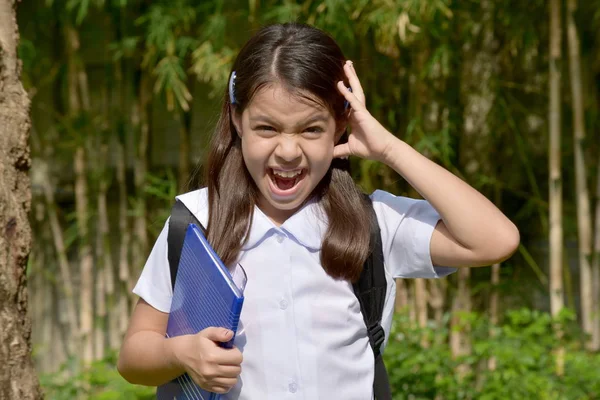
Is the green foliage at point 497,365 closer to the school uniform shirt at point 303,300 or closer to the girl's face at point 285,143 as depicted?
the school uniform shirt at point 303,300

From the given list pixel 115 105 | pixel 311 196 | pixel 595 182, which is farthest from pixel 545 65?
pixel 311 196

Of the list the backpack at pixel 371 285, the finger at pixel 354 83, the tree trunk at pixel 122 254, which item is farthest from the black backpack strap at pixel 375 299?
the tree trunk at pixel 122 254

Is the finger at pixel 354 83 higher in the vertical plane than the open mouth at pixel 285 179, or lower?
higher

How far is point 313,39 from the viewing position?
1354mm

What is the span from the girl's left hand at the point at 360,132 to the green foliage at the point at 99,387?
1949 mm

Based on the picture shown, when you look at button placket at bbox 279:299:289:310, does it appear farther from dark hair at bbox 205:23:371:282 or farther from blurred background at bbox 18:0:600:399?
blurred background at bbox 18:0:600:399

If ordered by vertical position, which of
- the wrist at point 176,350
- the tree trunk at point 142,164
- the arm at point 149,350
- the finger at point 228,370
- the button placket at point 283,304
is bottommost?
the tree trunk at point 142,164

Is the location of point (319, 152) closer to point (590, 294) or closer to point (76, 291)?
point (590, 294)

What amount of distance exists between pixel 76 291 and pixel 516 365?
262 cm

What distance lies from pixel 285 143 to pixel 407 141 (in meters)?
2.30

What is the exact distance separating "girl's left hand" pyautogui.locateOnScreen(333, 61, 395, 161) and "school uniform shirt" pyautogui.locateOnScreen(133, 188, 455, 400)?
0.10m

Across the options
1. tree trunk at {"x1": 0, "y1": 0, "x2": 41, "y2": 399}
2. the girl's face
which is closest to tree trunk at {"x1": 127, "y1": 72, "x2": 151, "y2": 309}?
tree trunk at {"x1": 0, "y1": 0, "x2": 41, "y2": 399}

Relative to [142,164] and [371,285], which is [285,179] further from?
[142,164]

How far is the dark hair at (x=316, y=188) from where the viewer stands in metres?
1.32
